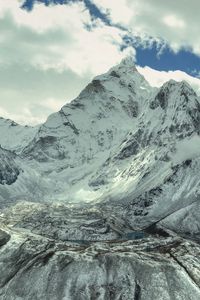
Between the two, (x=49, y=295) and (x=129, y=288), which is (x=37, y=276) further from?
(x=129, y=288)

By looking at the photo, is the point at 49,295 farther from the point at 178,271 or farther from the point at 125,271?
the point at 178,271

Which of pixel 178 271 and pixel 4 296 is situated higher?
pixel 178 271

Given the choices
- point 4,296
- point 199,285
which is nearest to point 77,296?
point 4,296

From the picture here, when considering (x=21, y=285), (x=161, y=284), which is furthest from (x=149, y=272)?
(x=21, y=285)

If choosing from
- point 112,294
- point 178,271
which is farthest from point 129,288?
point 178,271

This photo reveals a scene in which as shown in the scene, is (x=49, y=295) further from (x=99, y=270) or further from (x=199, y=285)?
(x=199, y=285)

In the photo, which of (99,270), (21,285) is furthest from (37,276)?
(99,270)
